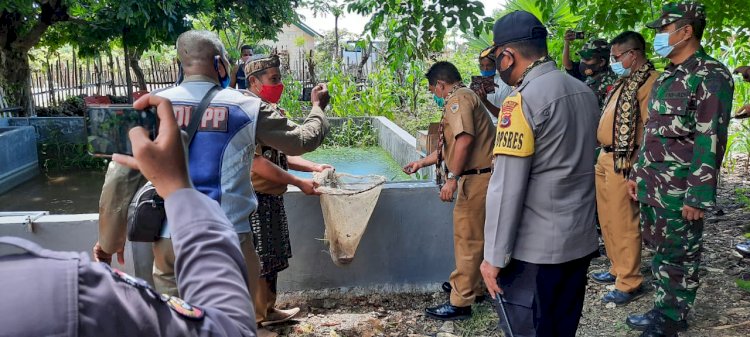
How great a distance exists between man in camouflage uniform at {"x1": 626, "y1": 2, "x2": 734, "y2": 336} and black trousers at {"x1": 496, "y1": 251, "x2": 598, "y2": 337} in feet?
3.51

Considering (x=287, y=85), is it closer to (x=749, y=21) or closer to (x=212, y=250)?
(x=749, y=21)

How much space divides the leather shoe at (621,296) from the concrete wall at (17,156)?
28.1ft

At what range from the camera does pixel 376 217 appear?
441 cm

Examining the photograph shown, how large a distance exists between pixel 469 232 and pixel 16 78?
11.6 metres

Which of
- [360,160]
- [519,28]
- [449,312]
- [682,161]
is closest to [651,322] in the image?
[682,161]

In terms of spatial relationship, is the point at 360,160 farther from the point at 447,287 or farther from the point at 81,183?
the point at 447,287

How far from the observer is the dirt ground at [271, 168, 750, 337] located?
12.6ft

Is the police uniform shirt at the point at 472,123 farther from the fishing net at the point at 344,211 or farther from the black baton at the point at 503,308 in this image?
the black baton at the point at 503,308

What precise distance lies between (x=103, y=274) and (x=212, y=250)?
0.87 ft

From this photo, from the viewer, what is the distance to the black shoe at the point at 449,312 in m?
4.09

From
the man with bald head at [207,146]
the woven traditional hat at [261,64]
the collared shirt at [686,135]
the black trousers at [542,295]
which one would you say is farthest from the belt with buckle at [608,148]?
the man with bald head at [207,146]

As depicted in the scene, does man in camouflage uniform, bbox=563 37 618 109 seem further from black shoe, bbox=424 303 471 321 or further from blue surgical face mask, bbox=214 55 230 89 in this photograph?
blue surgical face mask, bbox=214 55 230 89

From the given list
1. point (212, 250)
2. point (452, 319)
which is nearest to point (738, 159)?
point (452, 319)

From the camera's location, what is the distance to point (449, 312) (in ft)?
13.4
